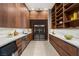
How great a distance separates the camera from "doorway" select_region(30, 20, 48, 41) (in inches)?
492

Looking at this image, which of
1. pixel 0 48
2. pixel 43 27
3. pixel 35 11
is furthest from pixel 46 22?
pixel 0 48

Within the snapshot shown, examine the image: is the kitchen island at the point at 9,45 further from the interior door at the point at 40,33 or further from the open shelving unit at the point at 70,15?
the interior door at the point at 40,33

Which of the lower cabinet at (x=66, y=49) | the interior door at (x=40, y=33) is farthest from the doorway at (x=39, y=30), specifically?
the lower cabinet at (x=66, y=49)

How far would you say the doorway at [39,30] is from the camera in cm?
1250

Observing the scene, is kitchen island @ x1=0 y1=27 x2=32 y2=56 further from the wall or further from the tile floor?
the wall

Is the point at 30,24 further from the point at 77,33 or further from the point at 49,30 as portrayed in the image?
the point at 77,33

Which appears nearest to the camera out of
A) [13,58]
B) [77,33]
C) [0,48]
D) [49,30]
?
[13,58]

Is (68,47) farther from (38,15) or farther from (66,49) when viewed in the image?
(38,15)

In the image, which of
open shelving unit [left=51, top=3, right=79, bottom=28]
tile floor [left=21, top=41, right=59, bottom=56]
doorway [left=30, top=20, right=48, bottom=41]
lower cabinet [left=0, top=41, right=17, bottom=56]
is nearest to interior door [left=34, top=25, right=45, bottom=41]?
doorway [left=30, top=20, right=48, bottom=41]

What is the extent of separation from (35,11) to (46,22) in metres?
1.36

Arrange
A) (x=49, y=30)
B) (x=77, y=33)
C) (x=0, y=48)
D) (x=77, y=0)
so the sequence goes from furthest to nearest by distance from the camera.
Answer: (x=49, y=30) → (x=77, y=33) → (x=0, y=48) → (x=77, y=0)

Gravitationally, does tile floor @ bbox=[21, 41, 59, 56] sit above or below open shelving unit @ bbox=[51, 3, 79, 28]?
below

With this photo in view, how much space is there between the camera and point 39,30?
1262 centimetres

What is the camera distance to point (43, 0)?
222 cm
